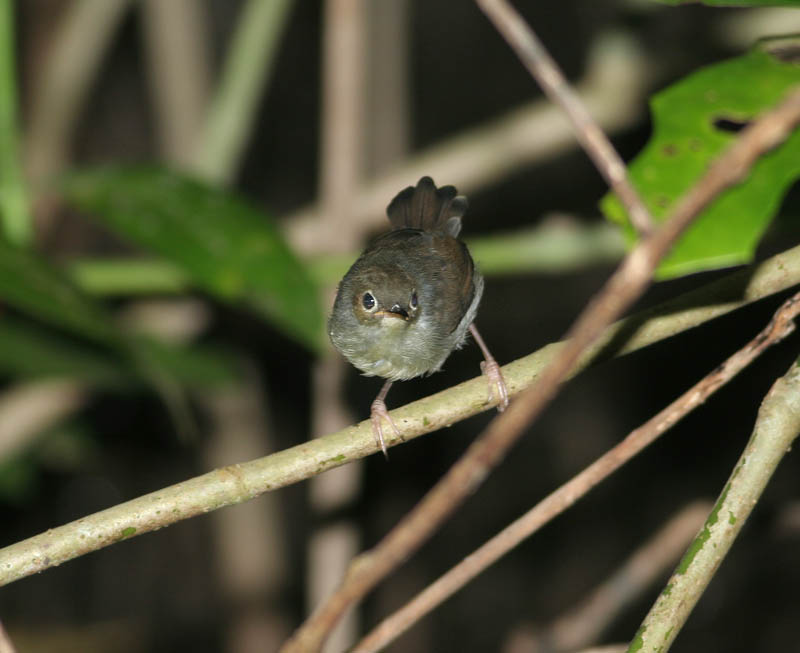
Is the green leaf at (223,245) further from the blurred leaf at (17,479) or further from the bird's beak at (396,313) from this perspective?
the blurred leaf at (17,479)

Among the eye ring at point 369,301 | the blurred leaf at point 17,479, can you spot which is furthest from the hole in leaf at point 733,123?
the blurred leaf at point 17,479

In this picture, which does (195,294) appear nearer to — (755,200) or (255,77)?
(255,77)

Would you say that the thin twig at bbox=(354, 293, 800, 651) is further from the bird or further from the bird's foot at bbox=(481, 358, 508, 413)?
the bird

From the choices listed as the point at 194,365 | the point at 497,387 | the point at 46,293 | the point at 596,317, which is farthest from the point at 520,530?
the point at 194,365

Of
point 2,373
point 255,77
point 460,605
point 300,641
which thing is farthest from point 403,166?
point 300,641

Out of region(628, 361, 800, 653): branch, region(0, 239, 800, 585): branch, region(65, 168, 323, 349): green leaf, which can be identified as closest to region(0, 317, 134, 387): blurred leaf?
region(65, 168, 323, 349): green leaf

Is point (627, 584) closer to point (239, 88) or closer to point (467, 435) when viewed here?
point (239, 88)
